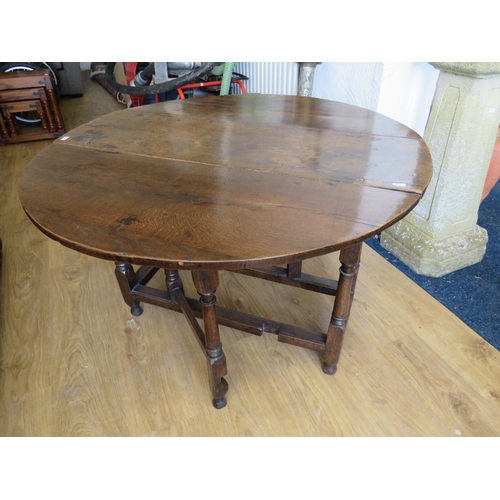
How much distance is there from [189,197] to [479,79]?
1.23 m

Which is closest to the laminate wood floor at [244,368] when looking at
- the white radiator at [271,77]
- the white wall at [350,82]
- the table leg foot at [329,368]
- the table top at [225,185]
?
the table leg foot at [329,368]

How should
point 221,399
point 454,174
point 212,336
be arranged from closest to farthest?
1. point 212,336
2. point 221,399
3. point 454,174

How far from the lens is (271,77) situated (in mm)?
2637

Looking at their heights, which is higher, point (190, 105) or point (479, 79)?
point (479, 79)

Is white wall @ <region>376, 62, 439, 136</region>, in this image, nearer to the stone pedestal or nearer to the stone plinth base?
the stone pedestal

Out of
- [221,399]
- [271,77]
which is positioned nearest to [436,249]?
[221,399]

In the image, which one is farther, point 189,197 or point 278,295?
point 278,295

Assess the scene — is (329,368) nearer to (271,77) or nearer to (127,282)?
(127,282)

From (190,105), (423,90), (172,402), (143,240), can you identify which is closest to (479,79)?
(423,90)

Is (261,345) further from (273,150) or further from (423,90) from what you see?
(423,90)

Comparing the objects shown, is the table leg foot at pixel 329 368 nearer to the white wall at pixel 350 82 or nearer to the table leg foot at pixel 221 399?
the table leg foot at pixel 221 399

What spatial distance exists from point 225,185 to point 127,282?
0.69m

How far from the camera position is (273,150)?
127 cm

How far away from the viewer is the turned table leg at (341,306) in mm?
1143
